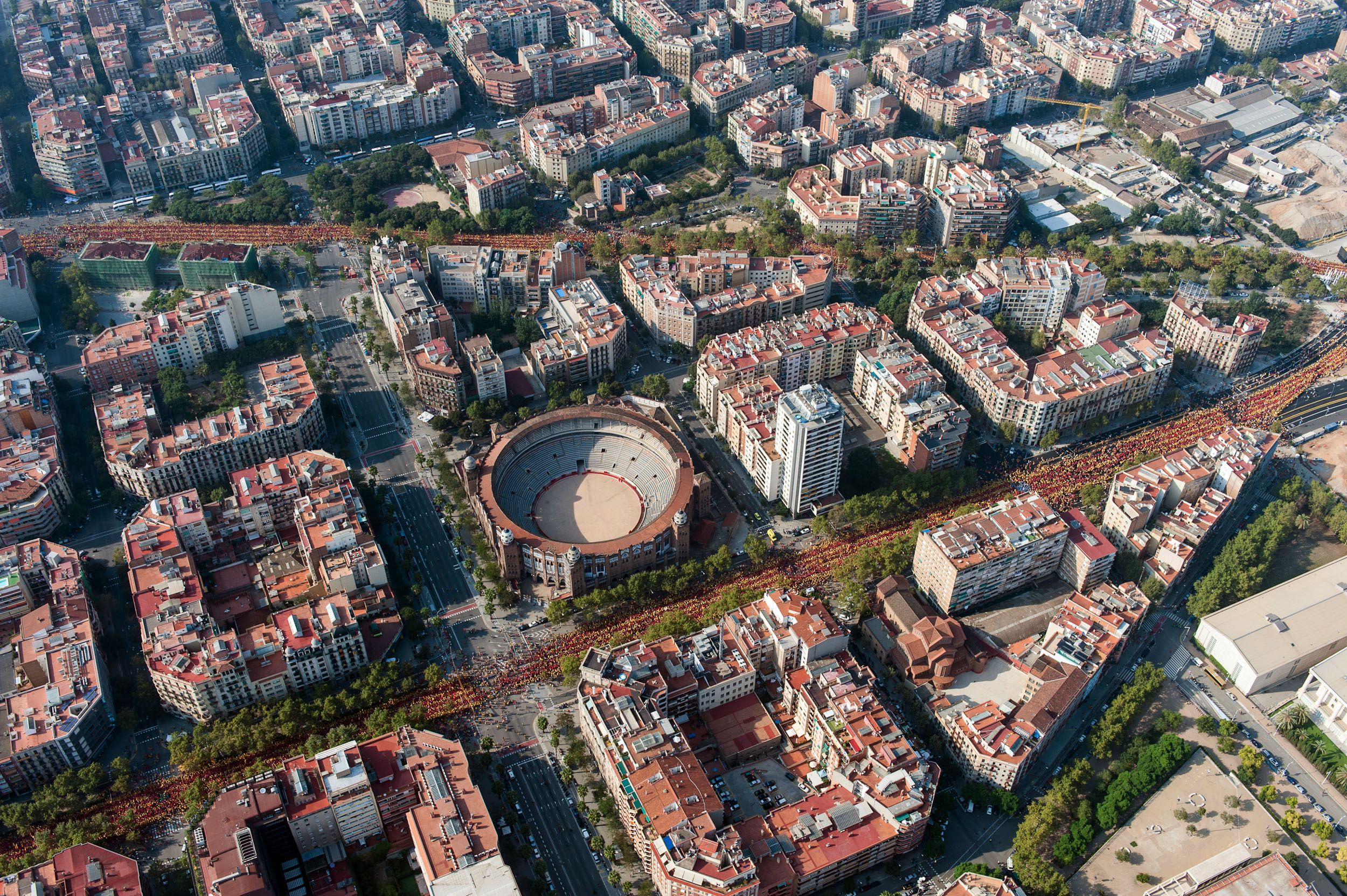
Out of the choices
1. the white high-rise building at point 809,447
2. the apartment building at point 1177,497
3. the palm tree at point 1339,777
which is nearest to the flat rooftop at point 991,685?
the apartment building at point 1177,497

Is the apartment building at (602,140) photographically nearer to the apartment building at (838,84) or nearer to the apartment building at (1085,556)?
the apartment building at (838,84)

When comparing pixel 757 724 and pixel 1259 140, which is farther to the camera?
pixel 1259 140

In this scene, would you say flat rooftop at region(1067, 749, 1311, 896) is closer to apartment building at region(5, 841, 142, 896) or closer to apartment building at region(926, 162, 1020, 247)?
apartment building at region(5, 841, 142, 896)

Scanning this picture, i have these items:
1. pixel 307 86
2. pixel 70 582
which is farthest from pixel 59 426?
pixel 307 86

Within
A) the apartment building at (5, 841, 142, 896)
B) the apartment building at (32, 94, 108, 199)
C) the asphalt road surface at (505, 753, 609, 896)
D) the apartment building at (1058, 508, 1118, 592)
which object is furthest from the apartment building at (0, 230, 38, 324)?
the apartment building at (1058, 508, 1118, 592)

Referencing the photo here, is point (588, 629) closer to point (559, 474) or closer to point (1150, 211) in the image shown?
point (559, 474)
